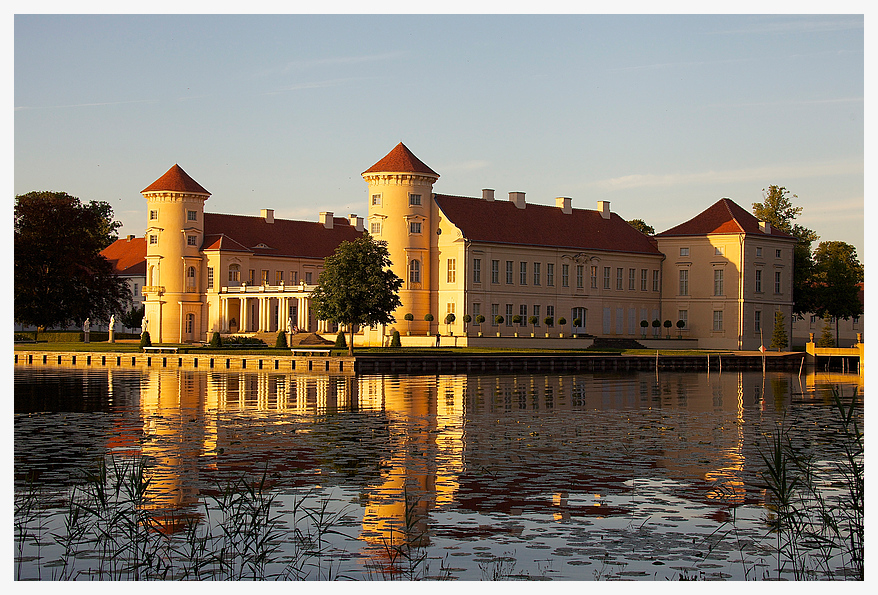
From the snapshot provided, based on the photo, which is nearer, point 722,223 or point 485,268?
point 485,268

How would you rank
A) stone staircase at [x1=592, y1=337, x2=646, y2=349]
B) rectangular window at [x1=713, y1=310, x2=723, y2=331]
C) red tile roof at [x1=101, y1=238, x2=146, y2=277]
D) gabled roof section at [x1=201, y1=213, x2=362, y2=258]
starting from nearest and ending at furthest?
1. stone staircase at [x1=592, y1=337, x2=646, y2=349]
2. rectangular window at [x1=713, y1=310, x2=723, y2=331]
3. gabled roof section at [x1=201, y1=213, x2=362, y2=258]
4. red tile roof at [x1=101, y1=238, x2=146, y2=277]

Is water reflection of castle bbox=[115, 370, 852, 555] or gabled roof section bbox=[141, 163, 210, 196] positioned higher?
gabled roof section bbox=[141, 163, 210, 196]

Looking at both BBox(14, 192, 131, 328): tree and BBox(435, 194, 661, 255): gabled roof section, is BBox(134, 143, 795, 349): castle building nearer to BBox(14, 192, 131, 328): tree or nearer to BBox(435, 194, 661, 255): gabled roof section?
BBox(435, 194, 661, 255): gabled roof section

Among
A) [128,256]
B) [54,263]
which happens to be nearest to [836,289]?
[54,263]

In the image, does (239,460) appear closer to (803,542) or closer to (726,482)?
(726,482)

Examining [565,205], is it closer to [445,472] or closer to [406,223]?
[406,223]

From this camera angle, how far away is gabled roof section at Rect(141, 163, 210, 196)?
9125 cm

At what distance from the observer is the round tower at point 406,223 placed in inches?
3130

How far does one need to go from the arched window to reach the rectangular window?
22.9m

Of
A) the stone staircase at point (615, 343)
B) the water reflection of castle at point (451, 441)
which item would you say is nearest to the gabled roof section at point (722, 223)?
the stone staircase at point (615, 343)

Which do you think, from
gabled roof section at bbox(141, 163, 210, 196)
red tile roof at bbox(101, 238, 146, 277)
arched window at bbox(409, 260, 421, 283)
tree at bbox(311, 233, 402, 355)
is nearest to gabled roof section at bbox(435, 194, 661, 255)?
arched window at bbox(409, 260, 421, 283)

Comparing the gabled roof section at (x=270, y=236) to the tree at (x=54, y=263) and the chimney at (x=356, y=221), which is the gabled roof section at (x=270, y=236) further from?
the tree at (x=54, y=263)

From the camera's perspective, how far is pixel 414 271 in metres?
80.1

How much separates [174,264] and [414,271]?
2241 centimetres
